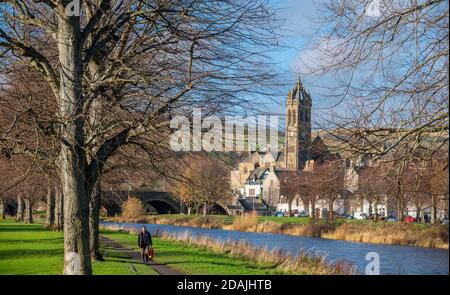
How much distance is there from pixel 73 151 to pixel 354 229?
1298 inches

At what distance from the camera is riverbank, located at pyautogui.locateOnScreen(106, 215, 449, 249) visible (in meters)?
30.1

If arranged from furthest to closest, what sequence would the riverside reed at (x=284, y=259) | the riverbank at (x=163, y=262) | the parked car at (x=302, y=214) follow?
the parked car at (x=302, y=214) < the riverside reed at (x=284, y=259) < the riverbank at (x=163, y=262)

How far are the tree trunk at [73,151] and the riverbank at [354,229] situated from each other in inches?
394

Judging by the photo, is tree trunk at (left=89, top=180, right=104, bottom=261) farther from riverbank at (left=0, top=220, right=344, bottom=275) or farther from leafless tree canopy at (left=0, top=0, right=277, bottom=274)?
leafless tree canopy at (left=0, top=0, right=277, bottom=274)

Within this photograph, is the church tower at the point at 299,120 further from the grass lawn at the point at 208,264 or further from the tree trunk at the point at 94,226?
the tree trunk at the point at 94,226

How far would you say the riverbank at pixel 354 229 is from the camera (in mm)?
30141

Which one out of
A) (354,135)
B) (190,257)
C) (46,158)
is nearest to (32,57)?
(46,158)

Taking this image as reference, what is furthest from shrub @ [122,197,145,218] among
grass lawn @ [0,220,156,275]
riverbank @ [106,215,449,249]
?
grass lawn @ [0,220,156,275]

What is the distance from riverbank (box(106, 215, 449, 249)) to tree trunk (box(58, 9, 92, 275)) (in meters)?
10.0

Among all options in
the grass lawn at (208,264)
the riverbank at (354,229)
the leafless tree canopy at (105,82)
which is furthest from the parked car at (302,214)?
the leafless tree canopy at (105,82)

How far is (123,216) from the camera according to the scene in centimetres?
7238

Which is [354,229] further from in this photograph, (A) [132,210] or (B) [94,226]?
(A) [132,210]

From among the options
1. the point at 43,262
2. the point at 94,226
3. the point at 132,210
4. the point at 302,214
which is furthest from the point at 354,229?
the point at 302,214
